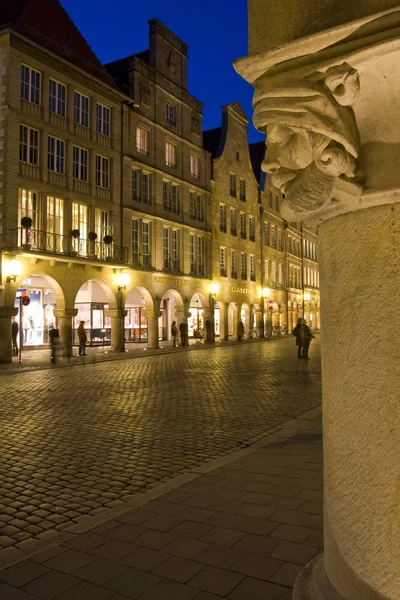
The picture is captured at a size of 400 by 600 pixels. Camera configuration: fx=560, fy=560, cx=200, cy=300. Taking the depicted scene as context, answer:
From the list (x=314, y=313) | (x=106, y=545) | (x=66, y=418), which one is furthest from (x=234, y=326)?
(x=106, y=545)

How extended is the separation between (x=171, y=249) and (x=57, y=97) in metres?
11.7

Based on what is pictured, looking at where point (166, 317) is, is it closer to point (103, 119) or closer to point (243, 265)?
point (243, 265)

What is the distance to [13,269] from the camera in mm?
22703

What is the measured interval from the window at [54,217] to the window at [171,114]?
39.2 ft

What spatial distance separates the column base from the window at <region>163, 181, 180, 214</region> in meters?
32.4

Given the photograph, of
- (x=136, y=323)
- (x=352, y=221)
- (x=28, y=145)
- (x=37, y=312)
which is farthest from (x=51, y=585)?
(x=136, y=323)

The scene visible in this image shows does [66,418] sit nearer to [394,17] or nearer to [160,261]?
[394,17]

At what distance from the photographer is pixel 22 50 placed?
23906 millimetres

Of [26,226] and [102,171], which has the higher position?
[102,171]

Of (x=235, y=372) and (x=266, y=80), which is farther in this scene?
(x=235, y=372)

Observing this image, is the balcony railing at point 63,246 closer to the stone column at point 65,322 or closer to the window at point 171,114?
the stone column at point 65,322

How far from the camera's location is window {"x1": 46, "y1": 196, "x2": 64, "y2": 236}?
25109 millimetres

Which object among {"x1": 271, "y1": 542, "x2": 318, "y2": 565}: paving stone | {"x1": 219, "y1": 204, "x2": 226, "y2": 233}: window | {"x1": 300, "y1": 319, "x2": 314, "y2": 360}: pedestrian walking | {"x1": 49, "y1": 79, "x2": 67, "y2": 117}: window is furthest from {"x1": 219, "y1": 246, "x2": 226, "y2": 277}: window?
{"x1": 271, "y1": 542, "x2": 318, "y2": 565}: paving stone

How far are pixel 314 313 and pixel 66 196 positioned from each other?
148ft
